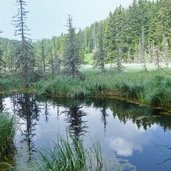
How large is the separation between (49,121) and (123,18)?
6222 cm

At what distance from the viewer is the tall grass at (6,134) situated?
9.23m

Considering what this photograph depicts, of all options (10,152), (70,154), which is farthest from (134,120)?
(70,154)

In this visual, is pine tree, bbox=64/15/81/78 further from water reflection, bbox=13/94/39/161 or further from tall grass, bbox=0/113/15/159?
tall grass, bbox=0/113/15/159

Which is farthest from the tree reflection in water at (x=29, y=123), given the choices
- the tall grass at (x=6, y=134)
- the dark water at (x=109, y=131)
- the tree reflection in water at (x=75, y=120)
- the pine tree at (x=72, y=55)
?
the pine tree at (x=72, y=55)

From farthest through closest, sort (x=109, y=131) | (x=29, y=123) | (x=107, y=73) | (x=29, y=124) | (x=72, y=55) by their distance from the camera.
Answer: (x=107, y=73) < (x=72, y=55) < (x=29, y=123) < (x=29, y=124) < (x=109, y=131)

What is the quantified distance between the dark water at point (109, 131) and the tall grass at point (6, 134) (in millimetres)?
357

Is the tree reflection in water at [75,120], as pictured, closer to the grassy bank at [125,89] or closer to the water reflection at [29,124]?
the water reflection at [29,124]

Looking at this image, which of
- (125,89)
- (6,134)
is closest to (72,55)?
(125,89)

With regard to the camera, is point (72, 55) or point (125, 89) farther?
point (72, 55)

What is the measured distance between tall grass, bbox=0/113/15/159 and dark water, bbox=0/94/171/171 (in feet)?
1.17

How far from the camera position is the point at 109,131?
1309 centimetres

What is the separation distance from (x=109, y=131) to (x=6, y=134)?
485cm

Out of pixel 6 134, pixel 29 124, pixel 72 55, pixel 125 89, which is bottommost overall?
pixel 29 124

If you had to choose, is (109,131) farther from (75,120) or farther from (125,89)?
(125,89)
